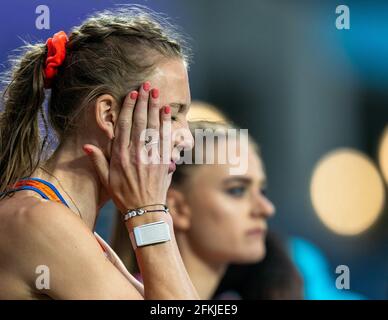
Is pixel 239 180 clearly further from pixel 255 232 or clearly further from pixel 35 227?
pixel 35 227

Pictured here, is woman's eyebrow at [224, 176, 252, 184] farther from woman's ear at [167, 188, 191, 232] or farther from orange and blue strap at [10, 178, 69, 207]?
orange and blue strap at [10, 178, 69, 207]

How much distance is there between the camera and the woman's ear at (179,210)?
118 inches

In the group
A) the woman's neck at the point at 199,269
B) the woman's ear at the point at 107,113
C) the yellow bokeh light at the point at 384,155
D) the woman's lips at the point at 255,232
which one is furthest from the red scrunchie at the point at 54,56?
the yellow bokeh light at the point at 384,155

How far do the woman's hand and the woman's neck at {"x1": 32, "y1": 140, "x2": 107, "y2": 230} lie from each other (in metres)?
0.04

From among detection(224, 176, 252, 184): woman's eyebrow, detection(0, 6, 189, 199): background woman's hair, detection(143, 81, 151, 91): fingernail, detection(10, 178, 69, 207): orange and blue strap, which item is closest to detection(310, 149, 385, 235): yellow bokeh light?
detection(224, 176, 252, 184): woman's eyebrow

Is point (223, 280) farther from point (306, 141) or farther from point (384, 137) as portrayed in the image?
point (384, 137)

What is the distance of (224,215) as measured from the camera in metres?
3.06

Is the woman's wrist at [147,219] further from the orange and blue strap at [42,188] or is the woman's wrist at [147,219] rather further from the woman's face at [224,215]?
the woman's face at [224,215]

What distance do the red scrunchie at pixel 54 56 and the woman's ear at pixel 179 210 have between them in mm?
1010

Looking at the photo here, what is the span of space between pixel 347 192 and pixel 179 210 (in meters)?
3.31

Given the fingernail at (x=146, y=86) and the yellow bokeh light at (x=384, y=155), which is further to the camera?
the yellow bokeh light at (x=384, y=155)

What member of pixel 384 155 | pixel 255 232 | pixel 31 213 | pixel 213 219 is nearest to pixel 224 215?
pixel 213 219

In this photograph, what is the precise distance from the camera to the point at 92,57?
209 centimetres
